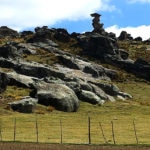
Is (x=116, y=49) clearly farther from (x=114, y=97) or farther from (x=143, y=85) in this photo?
(x=114, y=97)

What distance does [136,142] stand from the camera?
57188 millimetres

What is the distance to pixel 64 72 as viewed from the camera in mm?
125188

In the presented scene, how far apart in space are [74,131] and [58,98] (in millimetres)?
26842

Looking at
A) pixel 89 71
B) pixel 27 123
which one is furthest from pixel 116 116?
pixel 89 71

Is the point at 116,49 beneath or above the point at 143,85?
above

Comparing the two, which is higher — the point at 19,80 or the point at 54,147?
the point at 19,80

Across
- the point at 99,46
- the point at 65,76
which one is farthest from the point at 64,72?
the point at 99,46

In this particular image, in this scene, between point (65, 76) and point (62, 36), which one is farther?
point (62, 36)

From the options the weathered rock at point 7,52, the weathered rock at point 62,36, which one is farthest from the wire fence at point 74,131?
the weathered rock at point 62,36

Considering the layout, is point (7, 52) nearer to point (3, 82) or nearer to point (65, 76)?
point (65, 76)

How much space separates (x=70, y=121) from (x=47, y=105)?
15.9 m

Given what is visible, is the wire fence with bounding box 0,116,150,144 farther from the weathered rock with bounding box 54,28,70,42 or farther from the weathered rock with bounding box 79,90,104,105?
the weathered rock with bounding box 54,28,70,42

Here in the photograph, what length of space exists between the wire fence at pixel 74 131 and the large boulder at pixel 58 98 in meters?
10.3

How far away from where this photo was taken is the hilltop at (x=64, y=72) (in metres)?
93.2
